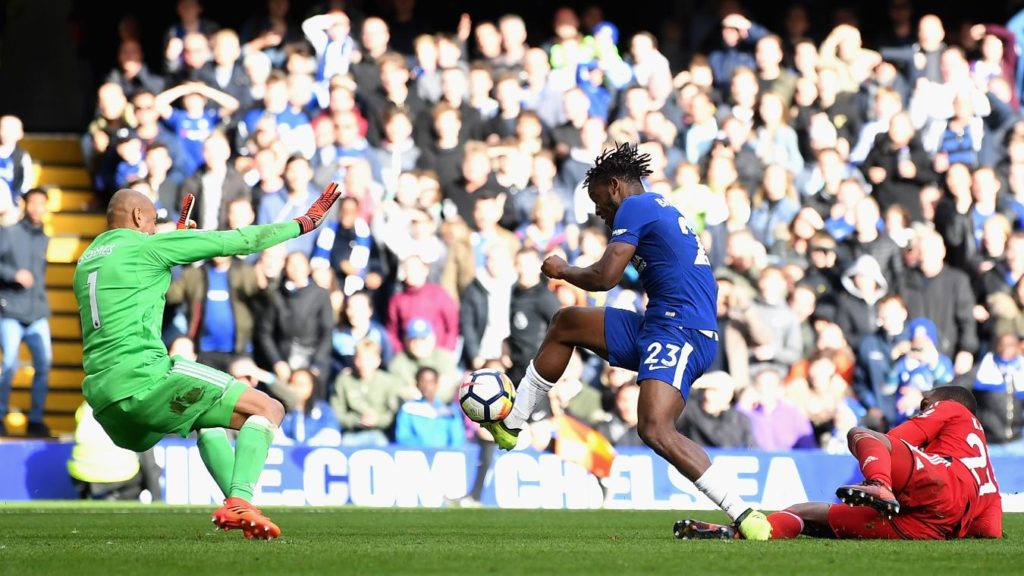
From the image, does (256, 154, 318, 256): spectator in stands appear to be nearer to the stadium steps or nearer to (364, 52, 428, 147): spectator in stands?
(364, 52, 428, 147): spectator in stands

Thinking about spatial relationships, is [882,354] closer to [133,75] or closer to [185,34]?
[185,34]

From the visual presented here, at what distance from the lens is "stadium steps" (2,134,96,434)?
16.5 metres

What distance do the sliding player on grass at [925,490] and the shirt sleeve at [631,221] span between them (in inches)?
64.5

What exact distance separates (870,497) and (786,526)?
1041 mm

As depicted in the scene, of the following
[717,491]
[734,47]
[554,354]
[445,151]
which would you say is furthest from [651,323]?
[734,47]

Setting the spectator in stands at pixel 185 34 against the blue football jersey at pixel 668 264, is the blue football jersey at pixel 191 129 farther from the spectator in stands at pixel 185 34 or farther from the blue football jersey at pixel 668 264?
the blue football jersey at pixel 668 264

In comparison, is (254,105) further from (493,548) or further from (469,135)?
(493,548)

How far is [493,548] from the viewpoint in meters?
8.84

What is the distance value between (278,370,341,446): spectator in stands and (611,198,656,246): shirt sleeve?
613cm

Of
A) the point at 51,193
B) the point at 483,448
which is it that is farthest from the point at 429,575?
the point at 51,193

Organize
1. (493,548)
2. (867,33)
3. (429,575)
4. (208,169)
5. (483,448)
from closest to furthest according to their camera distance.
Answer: (429,575) < (493,548) < (483,448) < (208,169) < (867,33)

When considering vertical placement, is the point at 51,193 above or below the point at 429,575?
above

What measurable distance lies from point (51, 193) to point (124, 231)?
30.8ft

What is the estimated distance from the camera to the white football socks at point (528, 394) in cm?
994
